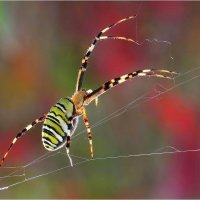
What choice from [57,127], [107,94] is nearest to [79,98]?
[57,127]

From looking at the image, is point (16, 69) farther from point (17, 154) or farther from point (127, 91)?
point (127, 91)

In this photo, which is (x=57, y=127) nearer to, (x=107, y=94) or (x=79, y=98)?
(x=79, y=98)

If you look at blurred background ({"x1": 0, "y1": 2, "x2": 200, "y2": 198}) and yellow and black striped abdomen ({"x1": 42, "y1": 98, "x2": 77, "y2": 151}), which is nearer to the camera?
yellow and black striped abdomen ({"x1": 42, "y1": 98, "x2": 77, "y2": 151})

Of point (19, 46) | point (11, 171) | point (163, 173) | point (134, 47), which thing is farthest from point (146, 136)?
point (19, 46)

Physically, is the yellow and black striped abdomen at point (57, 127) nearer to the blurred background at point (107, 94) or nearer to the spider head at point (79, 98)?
the spider head at point (79, 98)

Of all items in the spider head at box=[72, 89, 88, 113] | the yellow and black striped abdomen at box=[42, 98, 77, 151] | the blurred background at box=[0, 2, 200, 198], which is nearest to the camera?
the yellow and black striped abdomen at box=[42, 98, 77, 151]

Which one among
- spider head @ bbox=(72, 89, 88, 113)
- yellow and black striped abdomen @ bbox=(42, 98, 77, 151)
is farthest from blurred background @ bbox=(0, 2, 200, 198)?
yellow and black striped abdomen @ bbox=(42, 98, 77, 151)

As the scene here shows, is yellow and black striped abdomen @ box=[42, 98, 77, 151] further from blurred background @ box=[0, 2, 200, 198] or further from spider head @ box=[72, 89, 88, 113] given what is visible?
blurred background @ box=[0, 2, 200, 198]

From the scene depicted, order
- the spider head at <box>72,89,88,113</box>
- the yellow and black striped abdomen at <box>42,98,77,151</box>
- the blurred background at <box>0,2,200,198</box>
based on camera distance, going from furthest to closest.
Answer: the blurred background at <box>0,2,200,198</box> < the spider head at <box>72,89,88,113</box> < the yellow and black striped abdomen at <box>42,98,77,151</box>
